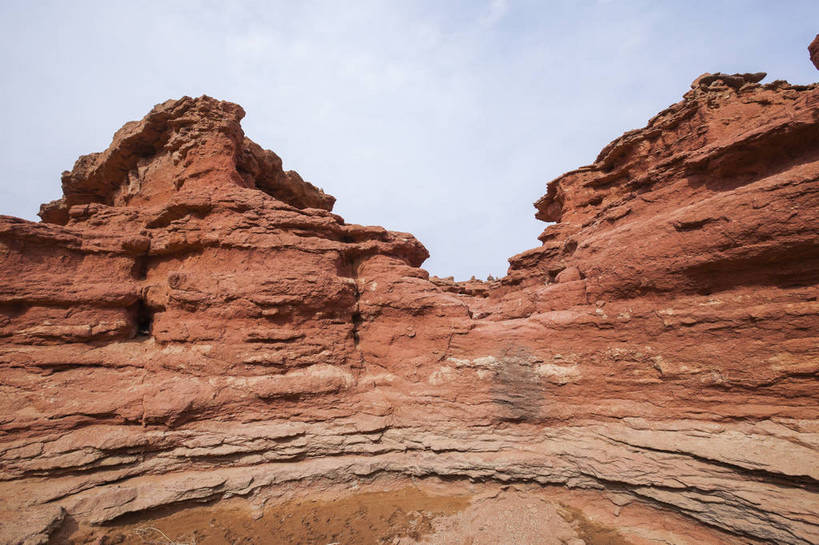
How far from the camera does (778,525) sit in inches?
177

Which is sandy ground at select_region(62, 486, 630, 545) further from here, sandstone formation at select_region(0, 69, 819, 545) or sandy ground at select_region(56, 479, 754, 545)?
sandstone formation at select_region(0, 69, 819, 545)

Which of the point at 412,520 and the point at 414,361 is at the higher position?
the point at 414,361

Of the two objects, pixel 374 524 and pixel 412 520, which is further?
pixel 412 520

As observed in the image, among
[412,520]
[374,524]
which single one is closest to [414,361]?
[412,520]

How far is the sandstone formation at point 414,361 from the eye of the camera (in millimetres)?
5191

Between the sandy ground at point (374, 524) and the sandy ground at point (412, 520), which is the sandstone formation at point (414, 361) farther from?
the sandy ground at point (374, 524)

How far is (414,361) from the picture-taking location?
25.5ft

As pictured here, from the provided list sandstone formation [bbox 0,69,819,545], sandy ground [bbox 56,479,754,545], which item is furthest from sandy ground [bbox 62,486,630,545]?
sandstone formation [bbox 0,69,819,545]

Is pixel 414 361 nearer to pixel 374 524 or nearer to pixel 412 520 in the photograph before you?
pixel 412 520

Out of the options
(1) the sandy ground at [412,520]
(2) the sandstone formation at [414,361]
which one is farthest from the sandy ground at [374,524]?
(2) the sandstone formation at [414,361]

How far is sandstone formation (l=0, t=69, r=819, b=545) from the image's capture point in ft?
17.0

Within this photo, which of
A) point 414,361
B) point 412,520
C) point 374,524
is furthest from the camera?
point 414,361

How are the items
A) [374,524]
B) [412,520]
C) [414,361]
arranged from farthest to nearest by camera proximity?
1. [414,361]
2. [412,520]
3. [374,524]

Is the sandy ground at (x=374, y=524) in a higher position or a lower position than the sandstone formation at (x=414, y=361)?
lower
